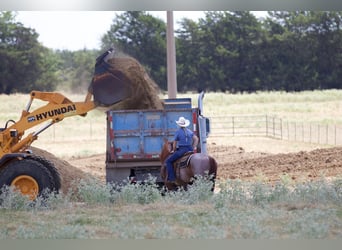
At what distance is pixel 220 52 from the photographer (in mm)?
53656

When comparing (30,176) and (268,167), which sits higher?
(30,176)

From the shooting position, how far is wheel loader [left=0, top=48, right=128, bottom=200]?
15.6 m

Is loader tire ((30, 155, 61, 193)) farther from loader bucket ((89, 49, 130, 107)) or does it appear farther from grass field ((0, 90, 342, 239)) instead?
loader bucket ((89, 49, 130, 107))

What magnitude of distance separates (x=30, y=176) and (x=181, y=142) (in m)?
2.82

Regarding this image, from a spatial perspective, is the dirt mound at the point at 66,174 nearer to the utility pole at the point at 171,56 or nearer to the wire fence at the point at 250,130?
the utility pole at the point at 171,56

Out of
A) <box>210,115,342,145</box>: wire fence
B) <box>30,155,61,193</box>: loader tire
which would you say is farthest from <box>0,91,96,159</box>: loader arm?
<box>210,115,342,145</box>: wire fence

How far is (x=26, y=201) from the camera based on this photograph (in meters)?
15.0

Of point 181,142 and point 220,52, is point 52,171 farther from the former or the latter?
point 220,52

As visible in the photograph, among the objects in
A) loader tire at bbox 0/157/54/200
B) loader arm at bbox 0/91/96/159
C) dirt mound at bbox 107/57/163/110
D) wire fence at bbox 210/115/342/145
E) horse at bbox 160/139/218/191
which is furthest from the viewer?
wire fence at bbox 210/115/342/145

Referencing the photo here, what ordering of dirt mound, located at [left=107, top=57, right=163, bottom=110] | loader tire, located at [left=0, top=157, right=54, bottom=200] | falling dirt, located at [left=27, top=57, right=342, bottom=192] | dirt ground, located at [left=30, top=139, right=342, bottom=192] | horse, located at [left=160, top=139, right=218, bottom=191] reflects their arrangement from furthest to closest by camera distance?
1. dirt ground, located at [left=30, top=139, right=342, bottom=192]
2. falling dirt, located at [left=27, top=57, right=342, bottom=192]
3. dirt mound, located at [left=107, top=57, right=163, bottom=110]
4. horse, located at [left=160, top=139, right=218, bottom=191]
5. loader tire, located at [left=0, top=157, right=54, bottom=200]

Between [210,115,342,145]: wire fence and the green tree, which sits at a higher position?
the green tree

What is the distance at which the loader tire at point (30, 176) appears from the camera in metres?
15.6

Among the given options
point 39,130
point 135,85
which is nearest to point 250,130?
point 135,85

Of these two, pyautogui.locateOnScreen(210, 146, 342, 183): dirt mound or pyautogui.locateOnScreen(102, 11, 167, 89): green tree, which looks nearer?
pyautogui.locateOnScreen(210, 146, 342, 183): dirt mound
